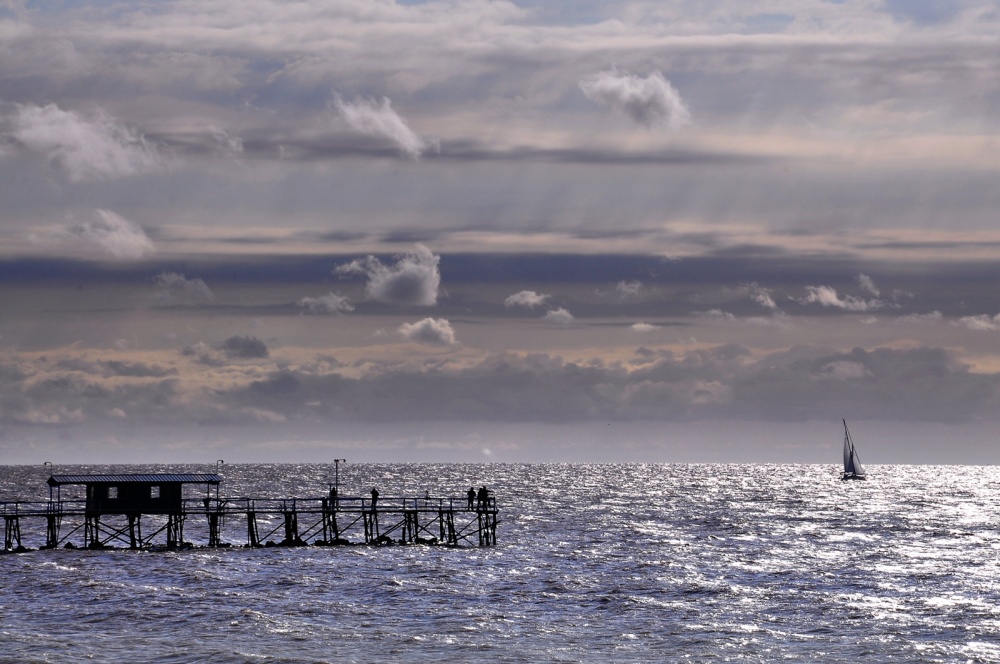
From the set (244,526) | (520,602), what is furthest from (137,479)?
(520,602)

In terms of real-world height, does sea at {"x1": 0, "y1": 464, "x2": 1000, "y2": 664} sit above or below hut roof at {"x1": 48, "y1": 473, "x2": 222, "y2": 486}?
below

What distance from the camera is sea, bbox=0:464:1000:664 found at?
49.9 meters

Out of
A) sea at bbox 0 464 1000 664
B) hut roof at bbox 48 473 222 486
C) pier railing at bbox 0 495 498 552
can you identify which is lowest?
sea at bbox 0 464 1000 664

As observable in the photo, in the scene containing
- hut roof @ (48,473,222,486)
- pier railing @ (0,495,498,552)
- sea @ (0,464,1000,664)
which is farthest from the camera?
pier railing @ (0,495,498,552)

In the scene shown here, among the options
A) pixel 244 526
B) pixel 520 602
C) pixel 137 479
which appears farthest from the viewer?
pixel 244 526

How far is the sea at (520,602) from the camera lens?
4994 centimetres

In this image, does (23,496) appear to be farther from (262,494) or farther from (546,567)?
(546,567)

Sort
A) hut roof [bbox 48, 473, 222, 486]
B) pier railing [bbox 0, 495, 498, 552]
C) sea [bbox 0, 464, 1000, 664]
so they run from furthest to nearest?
pier railing [bbox 0, 495, 498, 552], hut roof [bbox 48, 473, 222, 486], sea [bbox 0, 464, 1000, 664]

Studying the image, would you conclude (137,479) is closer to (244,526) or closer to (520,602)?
(244,526)

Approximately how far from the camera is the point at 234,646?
5025 cm

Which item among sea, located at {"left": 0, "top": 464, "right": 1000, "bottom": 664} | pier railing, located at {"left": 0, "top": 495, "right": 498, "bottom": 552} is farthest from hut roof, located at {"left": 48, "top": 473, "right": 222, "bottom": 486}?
sea, located at {"left": 0, "top": 464, "right": 1000, "bottom": 664}

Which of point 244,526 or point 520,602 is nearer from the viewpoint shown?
point 520,602

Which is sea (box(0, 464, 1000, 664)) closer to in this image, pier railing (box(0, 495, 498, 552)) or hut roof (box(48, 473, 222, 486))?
pier railing (box(0, 495, 498, 552))

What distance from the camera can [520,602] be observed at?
6250 cm
